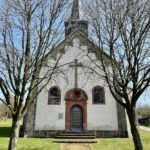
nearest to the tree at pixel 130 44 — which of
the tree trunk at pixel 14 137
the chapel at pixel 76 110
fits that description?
the tree trunk at pixel 14 137

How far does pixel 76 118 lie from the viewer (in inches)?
894

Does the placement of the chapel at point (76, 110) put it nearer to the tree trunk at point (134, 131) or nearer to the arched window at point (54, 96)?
the arched window at point (54, 96)

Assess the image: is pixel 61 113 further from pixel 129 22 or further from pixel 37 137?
pixel 129 22

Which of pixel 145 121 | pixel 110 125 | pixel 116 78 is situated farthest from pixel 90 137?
pixel 145 121

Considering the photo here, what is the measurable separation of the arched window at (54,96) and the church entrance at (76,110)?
82 cm

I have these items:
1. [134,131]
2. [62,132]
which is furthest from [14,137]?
[62,132]

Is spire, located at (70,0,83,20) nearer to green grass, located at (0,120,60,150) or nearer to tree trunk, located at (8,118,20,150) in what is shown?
tree trunk, located at (8,118,20,150)

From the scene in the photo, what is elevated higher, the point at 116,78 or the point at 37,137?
the point at 116,78

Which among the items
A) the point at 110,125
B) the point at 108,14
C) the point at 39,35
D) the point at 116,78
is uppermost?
A: the point at 108,14

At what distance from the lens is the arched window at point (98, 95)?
74.8 ft

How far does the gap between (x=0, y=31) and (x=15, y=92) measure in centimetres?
275

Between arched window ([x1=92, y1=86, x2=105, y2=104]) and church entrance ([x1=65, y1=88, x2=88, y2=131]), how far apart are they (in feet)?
2.75

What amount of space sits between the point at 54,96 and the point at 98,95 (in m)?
4.04

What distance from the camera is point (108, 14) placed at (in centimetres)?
1145
